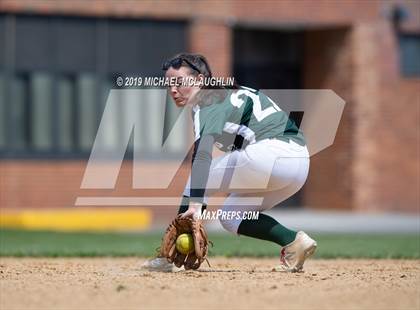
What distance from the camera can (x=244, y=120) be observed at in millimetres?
8461

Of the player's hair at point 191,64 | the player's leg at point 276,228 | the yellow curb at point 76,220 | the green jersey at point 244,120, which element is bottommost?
the yellow curb at point 76,220

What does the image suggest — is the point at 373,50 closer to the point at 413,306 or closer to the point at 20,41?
the point at 20,41

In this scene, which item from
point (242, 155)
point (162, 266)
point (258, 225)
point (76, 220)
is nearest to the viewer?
point (242, 155)

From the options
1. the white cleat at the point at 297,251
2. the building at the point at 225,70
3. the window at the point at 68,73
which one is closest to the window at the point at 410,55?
the building at the point at 225,70

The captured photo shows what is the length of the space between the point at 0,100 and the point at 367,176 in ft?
28.2

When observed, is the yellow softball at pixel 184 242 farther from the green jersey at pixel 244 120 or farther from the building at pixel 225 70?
the building at pixel 225 70

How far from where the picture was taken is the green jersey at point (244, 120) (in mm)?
8258

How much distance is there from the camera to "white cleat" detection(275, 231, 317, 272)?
868cm

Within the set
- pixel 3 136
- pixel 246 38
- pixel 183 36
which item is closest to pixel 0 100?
pixel 3 136

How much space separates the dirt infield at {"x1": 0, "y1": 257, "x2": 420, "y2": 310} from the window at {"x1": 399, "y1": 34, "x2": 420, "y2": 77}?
15.2 meters

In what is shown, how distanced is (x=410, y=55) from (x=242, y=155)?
16.5 metres

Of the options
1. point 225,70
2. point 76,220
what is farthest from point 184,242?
point 225,70

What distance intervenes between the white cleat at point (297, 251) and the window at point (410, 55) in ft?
51.6

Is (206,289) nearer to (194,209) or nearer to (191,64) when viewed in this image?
(194,209)
